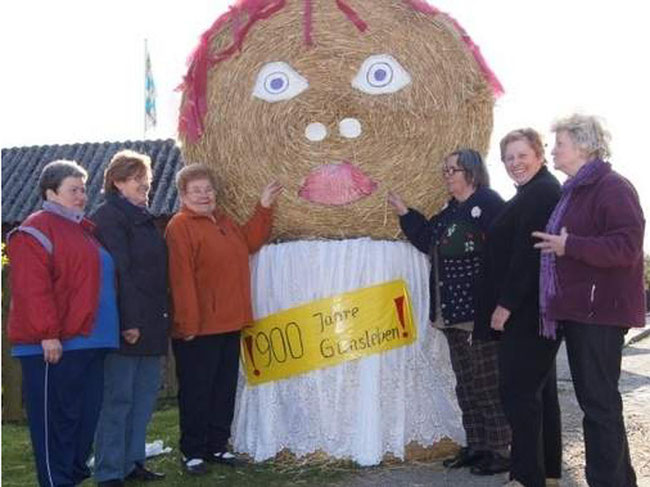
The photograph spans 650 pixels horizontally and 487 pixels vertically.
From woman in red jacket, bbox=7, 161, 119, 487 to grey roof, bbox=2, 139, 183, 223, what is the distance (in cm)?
864

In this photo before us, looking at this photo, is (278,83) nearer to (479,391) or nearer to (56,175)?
(56,175)

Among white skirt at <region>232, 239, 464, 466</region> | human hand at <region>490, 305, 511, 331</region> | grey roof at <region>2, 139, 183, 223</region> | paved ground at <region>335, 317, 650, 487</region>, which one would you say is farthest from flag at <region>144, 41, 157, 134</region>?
human hand at <region>490, 305, 511, 331</region>

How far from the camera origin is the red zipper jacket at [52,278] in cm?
413

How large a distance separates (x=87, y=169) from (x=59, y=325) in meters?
11.8

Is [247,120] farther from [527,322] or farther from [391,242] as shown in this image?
[527,322]

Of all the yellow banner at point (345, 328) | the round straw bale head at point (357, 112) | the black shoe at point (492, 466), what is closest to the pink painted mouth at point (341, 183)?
the round straw bale head at point (357, 112)

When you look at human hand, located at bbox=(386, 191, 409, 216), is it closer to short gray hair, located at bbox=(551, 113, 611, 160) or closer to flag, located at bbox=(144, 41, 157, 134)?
short gray hair, located at bbox=(551, 113, 611, 160)

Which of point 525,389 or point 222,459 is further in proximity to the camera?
point 222,459

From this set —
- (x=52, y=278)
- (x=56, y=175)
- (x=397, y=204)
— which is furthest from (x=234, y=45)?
(x=52, y=278)

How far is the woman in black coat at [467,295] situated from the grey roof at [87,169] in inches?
333

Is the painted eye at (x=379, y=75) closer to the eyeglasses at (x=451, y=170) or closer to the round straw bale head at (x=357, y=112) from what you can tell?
the round straw bale head at (x=357, y=112)

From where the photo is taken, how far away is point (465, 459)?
494cm

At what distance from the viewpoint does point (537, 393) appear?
409cm

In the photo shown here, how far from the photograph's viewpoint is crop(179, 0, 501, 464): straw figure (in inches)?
200
